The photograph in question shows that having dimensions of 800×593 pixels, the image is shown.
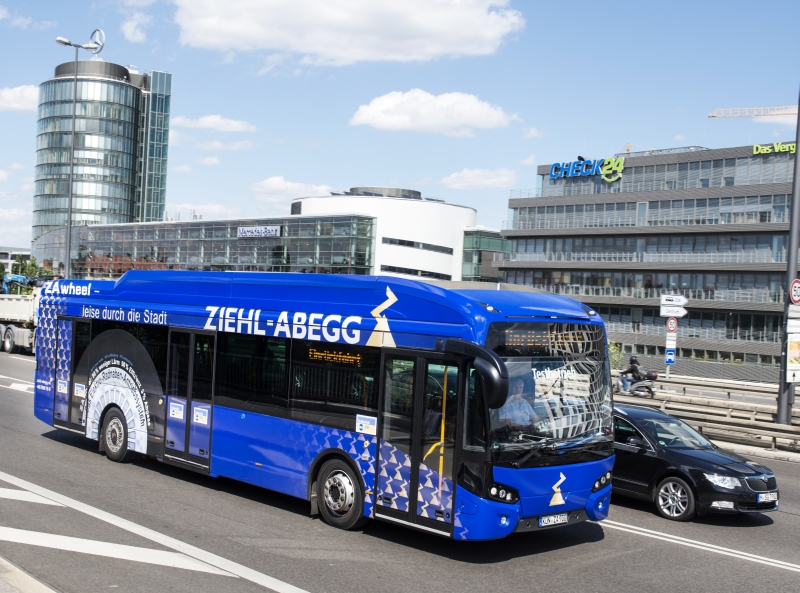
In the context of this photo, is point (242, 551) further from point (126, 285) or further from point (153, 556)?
point (126, 285)

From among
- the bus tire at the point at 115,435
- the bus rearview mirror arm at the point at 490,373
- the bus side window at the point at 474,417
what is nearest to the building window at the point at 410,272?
the bus tire at the point at 115,435

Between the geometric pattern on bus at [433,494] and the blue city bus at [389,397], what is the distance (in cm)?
1

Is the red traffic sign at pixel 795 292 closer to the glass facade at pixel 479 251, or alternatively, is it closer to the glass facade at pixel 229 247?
the glass facade at pixel 229 247

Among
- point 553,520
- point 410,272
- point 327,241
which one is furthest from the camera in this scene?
point 410,272

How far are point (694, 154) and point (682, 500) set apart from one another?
2239 inches

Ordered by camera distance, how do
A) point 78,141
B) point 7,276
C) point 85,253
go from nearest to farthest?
point 7,276
point 85,253
point 78,141

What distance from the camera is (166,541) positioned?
8.48m

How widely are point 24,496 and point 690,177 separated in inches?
2385

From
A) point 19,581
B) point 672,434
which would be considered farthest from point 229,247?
point 19,581

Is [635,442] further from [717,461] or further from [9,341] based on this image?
[9,341]

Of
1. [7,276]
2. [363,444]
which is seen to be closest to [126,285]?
[363,444]

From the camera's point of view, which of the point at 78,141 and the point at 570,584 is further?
the point at 78,141

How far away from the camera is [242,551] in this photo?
8.27m

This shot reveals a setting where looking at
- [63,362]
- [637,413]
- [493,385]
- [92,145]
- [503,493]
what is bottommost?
[503,493]
